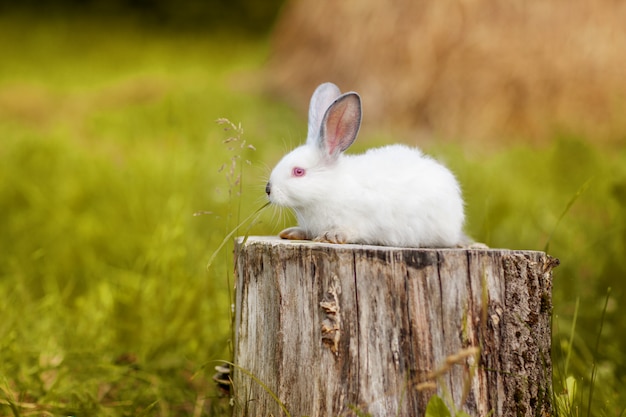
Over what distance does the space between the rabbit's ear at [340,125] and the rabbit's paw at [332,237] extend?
9.5 inches

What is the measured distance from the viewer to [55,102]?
29.8ft

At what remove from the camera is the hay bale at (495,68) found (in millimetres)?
7008

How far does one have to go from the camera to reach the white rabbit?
2123 millimetres

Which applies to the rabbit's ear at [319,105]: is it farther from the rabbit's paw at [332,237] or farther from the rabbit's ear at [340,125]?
the rabbit's paw at [332,237]

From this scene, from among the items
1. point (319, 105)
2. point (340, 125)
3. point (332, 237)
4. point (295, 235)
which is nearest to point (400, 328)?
point (332, 237)

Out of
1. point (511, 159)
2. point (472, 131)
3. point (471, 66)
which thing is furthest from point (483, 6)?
point (511, 159)

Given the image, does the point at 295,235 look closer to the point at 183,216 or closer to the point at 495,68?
the point at 183,216

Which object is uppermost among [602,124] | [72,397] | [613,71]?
[613,71]

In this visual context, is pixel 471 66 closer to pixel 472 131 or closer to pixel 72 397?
pixel 472 131

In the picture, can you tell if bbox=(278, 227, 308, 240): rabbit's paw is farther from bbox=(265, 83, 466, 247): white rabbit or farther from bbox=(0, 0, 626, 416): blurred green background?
bbox=(0, 0, 626, 416): blurred green background

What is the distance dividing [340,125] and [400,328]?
0.65 metres

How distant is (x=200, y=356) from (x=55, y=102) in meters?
7.02

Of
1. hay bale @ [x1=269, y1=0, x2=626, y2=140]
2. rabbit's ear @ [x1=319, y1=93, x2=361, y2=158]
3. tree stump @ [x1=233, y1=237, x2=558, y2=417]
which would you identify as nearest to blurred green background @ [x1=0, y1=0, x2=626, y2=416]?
hay bale @ [x1=269, y1=0, x2=626, y2=140]

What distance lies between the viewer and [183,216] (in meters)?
3.50
